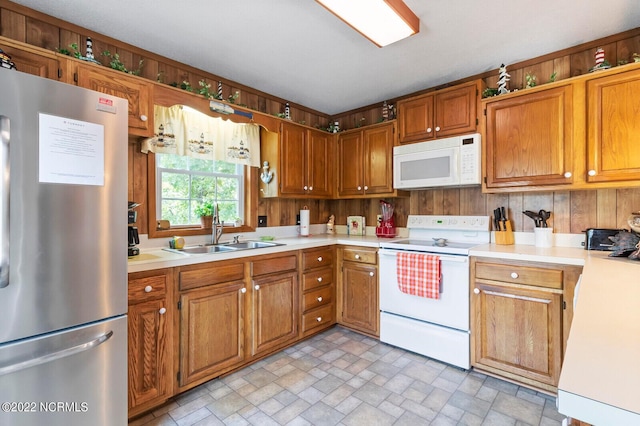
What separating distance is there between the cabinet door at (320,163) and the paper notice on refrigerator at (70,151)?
2121 millimetres

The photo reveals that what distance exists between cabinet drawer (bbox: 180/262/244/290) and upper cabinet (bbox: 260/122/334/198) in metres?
1.01

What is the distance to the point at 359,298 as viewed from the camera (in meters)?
2.95

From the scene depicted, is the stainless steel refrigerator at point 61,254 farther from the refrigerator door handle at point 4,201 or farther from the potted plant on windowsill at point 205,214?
the potted plant on windowsill at point 205,214

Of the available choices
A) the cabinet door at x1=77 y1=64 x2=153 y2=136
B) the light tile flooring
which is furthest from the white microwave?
the cabinet door at x1=77 y1=64 x2=153 y2=136

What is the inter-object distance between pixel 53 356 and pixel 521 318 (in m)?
2.65

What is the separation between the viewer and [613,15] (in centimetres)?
192

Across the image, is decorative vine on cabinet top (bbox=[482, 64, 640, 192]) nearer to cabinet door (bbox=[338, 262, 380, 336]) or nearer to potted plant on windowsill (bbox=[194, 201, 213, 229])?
cabinet door (bbox=[338, 262, 380, 336])

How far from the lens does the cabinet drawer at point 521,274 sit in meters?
1.94

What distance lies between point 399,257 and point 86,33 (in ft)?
9.41

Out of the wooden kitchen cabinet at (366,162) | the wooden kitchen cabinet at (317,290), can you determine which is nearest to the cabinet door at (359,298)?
the wooden kitchen cabinet at (317,290)

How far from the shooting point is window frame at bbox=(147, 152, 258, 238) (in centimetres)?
230

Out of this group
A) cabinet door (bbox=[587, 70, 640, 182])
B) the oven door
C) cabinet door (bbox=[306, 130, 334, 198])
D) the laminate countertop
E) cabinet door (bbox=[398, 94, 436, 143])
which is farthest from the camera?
cabinet door (bbox=[306, 130, 334, 198])

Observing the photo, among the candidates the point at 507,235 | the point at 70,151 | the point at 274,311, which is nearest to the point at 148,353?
the point at 274,311

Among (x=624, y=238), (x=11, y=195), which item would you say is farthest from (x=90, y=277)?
(x=624, y=238)
